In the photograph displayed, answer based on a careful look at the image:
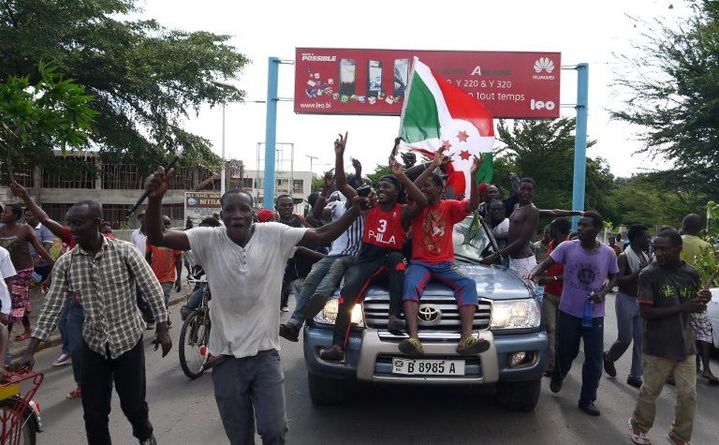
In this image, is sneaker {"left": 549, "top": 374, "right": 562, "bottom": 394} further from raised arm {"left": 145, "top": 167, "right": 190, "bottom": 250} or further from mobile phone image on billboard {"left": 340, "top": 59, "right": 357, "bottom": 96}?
mobile phone image on billboard {"left": 340, "top": 59, "right": 357, "bottom": 96}

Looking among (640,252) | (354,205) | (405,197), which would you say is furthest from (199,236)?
(640,252)

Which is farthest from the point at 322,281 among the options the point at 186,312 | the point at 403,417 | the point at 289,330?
the point at 186,312

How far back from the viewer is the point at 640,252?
6895 millimetres

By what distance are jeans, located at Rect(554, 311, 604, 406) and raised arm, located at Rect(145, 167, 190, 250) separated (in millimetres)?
3637

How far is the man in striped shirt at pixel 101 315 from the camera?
3.99 meters

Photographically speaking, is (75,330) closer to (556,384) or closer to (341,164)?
(341,164)

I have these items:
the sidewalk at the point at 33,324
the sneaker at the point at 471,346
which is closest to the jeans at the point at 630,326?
the sneaker at the point at 471,346

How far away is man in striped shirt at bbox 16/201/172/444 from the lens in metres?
3.99

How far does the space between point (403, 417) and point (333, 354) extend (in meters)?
0.94

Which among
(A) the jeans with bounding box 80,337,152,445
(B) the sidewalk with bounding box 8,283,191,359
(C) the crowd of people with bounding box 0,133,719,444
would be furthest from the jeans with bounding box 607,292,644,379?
(B) the sidewalk with bounding box 8,283,191,359

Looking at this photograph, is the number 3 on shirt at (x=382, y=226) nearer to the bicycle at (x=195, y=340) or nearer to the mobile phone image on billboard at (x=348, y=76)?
the bicycle at (x=195, y=340)

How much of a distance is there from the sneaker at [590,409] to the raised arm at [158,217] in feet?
12.7

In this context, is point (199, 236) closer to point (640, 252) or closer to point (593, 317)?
point (593, 317)

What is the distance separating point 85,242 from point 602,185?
39052 mm
